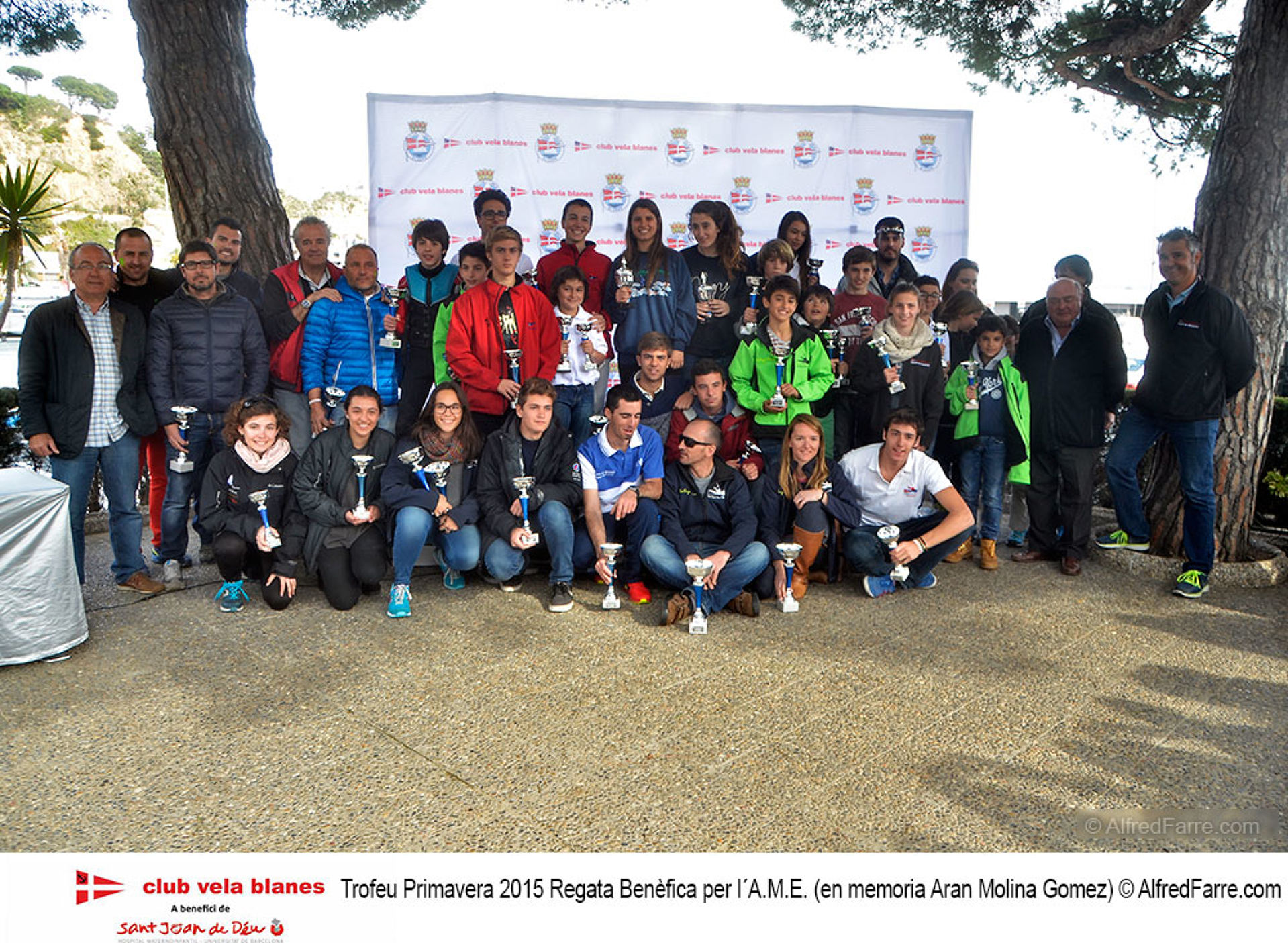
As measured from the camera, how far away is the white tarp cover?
12.0 ft

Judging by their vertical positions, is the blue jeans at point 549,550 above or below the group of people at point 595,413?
below

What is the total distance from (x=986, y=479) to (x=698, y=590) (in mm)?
2272

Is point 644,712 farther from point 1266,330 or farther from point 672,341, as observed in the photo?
point 1266,330

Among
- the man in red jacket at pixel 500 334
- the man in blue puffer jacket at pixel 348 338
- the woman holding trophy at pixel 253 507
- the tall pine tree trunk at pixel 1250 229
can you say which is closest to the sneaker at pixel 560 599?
the man in red jacket at pixel 500 334

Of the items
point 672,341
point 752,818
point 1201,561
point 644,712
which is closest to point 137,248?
point 672,341

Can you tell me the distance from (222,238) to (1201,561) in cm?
589

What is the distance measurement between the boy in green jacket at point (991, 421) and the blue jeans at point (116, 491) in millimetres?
4675

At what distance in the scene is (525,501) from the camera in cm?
468

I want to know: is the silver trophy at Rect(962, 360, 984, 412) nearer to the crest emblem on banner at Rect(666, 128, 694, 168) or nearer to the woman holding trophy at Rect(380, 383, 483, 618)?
the woman holding trophy at Rect(380, 383, 483, 618)

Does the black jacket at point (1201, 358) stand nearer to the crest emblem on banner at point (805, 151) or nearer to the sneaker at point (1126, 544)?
the sneaker at point (1126, 544)

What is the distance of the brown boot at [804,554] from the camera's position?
4.84 m

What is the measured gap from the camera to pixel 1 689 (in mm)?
3533

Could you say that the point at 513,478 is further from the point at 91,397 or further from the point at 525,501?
the point at 91,397

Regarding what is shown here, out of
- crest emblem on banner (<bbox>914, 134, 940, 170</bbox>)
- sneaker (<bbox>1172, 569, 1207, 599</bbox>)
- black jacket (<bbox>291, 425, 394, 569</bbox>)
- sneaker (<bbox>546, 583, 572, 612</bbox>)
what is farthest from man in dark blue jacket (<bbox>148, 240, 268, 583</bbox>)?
crest emblem on banner (<bbox>914, 134, 940, 170</bbox>)
